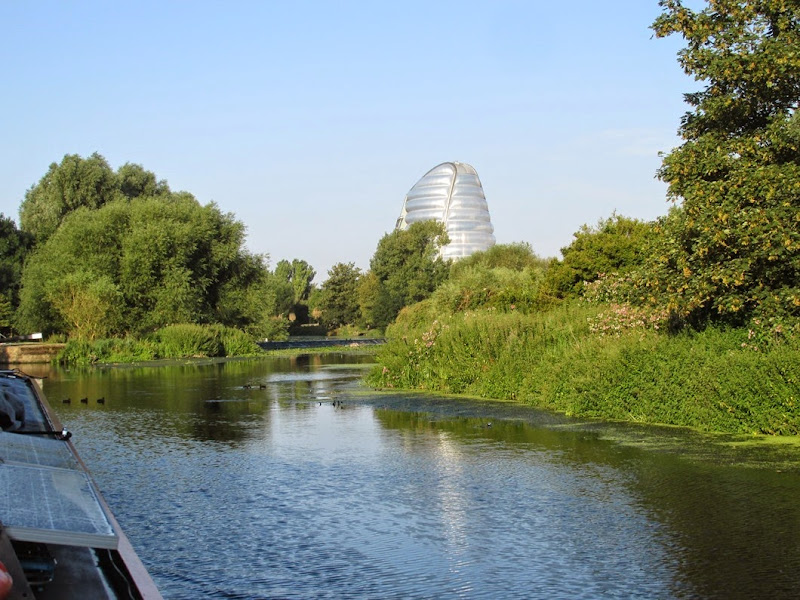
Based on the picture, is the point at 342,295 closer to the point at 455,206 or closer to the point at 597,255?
the point at 455,206

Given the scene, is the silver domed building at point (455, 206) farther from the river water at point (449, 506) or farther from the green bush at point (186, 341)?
the river water at point (449, 506)

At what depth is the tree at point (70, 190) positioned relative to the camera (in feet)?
198

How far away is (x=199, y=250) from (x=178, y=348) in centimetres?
821

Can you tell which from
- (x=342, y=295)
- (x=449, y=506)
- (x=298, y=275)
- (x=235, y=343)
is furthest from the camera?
(x=298, y=275)

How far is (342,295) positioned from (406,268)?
1726 centimetres

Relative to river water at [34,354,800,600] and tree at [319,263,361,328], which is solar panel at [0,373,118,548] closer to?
river water at [34,354,800,600]

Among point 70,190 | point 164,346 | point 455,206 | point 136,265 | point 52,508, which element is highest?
point 455,206

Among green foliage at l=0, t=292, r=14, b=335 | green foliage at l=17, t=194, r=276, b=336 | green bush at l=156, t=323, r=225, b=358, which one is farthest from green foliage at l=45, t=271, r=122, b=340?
green foliage at l=0, t=292, r=14, b=335

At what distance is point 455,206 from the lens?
133 m

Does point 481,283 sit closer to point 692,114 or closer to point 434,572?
point 692,114

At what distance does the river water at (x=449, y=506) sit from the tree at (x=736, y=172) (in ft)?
7.68

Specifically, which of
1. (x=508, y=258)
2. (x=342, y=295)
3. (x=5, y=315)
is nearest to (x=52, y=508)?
(x=5, y=315)

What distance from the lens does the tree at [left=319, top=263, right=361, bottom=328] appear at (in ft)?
305

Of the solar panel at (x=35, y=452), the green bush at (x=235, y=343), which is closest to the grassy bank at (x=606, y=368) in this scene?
the solar panel at (x=35, y=452)
